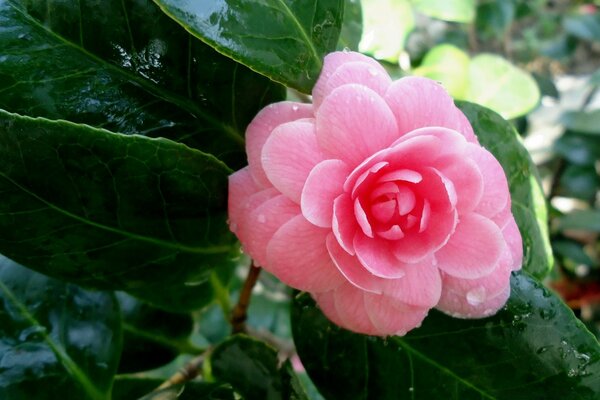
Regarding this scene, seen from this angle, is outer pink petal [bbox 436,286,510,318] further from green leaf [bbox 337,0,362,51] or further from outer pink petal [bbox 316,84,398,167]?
green leaf [bbox 337,0,362,51]

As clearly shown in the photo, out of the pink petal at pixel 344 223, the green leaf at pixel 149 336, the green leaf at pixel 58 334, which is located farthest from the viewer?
the green leaf at pixel 149 336

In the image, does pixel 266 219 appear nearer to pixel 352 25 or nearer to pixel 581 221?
pixel 352 25

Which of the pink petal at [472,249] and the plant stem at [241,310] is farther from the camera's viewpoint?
the plant stem at [241,310]

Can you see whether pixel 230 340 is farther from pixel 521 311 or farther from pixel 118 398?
pixel 521 311

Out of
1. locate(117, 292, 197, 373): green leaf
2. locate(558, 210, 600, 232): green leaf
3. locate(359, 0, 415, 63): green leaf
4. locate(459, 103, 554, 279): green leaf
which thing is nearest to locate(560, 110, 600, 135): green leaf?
locate(558, 210, 600, 232): green leaf

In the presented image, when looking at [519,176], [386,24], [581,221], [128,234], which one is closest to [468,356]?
[519,176]

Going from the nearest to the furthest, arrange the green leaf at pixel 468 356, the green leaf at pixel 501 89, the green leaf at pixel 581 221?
the green leaf at pixel 468 356, the green leaf at pixel 501 89, the green leaf at pixel 581 221

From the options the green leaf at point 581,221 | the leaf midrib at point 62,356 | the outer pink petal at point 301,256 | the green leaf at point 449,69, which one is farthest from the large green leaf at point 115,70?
the green leaf at point 581,221

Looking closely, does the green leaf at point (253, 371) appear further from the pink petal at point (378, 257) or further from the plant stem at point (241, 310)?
the pink petal at point (378, 257)
